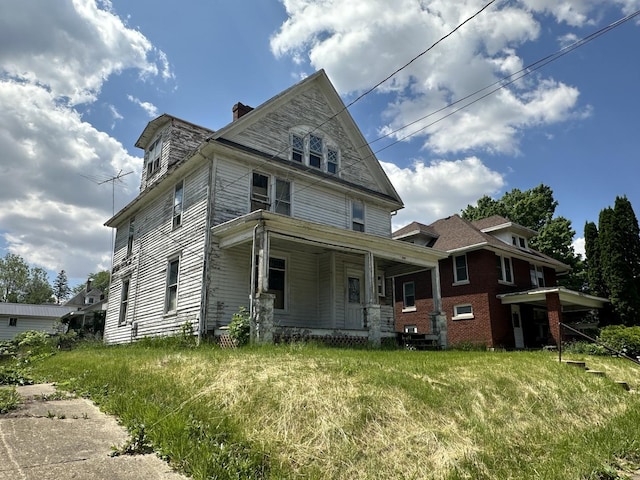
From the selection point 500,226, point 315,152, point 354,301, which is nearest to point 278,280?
point 354,301

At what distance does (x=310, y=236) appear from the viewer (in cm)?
1323

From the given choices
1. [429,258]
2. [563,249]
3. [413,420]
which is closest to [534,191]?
[563,249]

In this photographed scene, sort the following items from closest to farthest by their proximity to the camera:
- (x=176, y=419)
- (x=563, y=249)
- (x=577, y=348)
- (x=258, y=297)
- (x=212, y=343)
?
(x=176, y=419) → (x=258, y=297) → (x=212, y=343) → (x=577, y=348) → (x=563, y=249)

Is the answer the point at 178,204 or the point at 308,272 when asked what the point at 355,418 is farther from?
the point at 178,204

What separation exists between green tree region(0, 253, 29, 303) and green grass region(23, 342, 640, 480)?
3108 inches

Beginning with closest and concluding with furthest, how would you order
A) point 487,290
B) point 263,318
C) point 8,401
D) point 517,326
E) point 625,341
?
1. point 8,401
2. point 263,318
3. point 625,341
4. point 487,290
5. point 517,326

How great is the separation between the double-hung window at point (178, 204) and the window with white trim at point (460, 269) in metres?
15.4

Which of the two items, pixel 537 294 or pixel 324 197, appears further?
pixel 537 294

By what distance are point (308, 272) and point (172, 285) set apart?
4770 millimetres

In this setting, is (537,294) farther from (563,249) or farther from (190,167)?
(563,249)

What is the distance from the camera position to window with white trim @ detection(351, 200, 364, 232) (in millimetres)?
18203

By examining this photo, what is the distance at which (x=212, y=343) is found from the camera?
12.6m

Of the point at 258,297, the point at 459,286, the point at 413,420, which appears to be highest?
the point at 459,286

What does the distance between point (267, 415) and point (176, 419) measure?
3.32 ft
